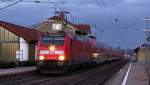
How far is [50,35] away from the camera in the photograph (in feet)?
137

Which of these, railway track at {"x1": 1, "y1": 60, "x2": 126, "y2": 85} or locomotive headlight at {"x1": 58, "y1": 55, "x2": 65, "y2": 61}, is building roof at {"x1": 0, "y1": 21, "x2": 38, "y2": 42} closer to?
railway track at {"x1": 1, "y1": 60, "x2": 126, "y2": 85}

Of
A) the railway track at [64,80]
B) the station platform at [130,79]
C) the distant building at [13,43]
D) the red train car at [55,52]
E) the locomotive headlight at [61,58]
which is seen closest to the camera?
the railway track at [64,80]

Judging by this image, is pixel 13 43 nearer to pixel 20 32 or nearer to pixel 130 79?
pixel 20 32

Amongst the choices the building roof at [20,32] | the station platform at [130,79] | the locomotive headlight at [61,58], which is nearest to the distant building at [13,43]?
the building roof at [20,32]

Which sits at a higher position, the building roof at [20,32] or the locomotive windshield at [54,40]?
the building roof at [20,32]

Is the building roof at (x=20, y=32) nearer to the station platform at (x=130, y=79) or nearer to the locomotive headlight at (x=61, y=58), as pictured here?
the station platform at (x=130, y=79)

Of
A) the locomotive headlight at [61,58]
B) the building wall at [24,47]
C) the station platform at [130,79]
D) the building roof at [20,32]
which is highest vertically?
the building roof at [20,32]

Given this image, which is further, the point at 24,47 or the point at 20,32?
the point at 20,32

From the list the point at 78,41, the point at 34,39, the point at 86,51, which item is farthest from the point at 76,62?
the point at 34,39

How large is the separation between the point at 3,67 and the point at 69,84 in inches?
986

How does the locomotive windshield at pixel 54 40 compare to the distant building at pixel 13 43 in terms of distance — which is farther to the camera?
the distant building at pixel 13 43

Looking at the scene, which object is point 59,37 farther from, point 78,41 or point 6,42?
point 6,42

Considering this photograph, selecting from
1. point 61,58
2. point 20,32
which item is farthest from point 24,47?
point 61,58

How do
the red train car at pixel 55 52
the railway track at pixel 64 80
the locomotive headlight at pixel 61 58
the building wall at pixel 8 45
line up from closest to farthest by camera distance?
the railway track at pixel 64 80, the red train car at pixel 55 52, the locomotive headlight at pixel 61 58, the building wall at pixel 8 45
